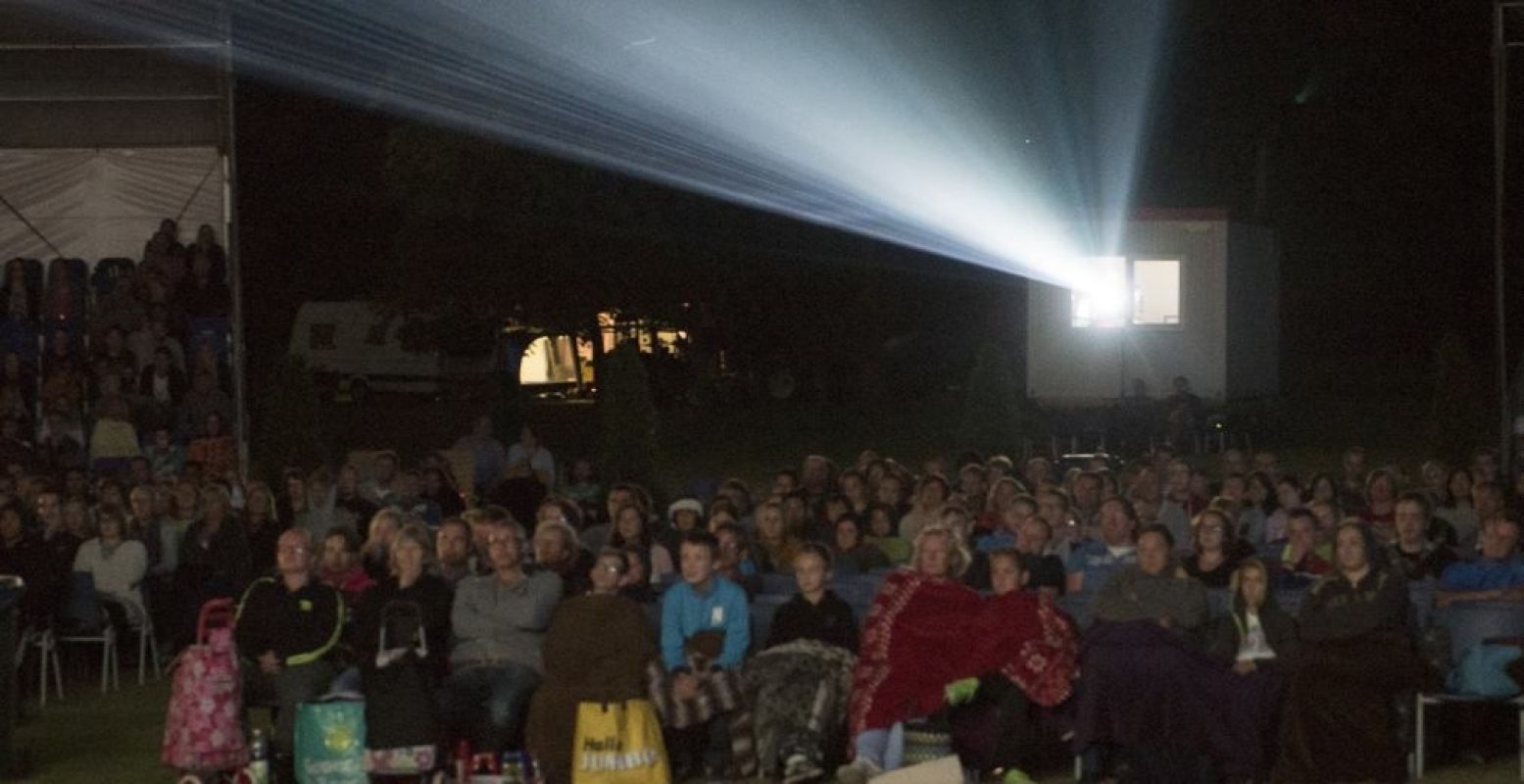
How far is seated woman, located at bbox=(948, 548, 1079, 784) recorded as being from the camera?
11.1 meters

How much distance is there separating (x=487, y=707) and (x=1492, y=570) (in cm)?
450

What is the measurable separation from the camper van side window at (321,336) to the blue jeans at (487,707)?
34.8 metres

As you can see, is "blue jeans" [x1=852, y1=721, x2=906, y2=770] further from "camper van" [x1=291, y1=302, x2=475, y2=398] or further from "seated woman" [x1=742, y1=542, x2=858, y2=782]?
"camper van" [x1=291, y1=302, x2=475, y2=398]

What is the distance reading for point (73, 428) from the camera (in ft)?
73.2

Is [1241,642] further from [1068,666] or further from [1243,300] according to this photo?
[1243,300]

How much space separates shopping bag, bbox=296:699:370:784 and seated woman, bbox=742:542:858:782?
1.63 m

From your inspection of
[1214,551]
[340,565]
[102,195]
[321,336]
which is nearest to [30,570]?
[340,565]

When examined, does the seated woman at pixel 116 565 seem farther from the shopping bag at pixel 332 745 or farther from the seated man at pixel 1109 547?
the seated man at pixel 1109 547

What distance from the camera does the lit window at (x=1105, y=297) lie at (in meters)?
30.9

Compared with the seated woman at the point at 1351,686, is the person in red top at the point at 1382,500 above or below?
above

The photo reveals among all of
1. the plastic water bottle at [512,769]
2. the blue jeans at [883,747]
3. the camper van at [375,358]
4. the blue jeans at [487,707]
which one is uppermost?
the camper van at [375,358]

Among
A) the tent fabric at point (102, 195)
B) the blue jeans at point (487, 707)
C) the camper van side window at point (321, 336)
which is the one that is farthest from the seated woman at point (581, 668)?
the camper van side window at point (321, 336)

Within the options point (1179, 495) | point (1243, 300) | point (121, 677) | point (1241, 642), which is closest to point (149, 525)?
point (121, 677)

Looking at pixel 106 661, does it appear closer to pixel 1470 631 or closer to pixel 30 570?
Result: pixel 30 570
